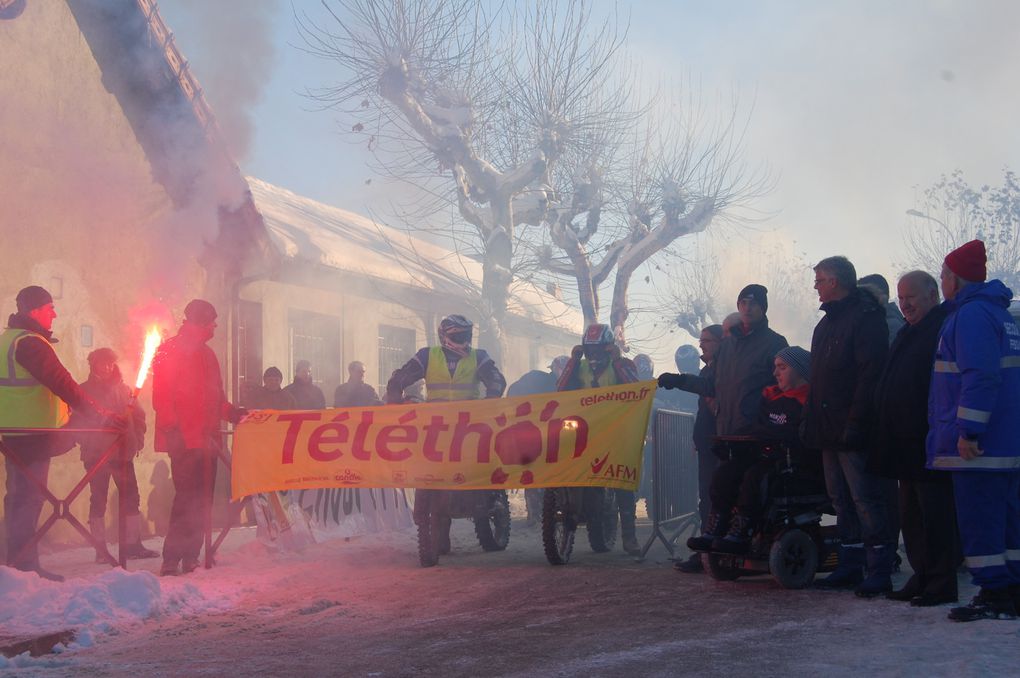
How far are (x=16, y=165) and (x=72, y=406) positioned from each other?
155 inches

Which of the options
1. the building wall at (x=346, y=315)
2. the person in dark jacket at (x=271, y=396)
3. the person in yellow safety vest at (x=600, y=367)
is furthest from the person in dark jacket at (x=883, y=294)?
the building wall at (x=346, y=315)

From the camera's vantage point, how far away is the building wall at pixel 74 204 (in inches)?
456

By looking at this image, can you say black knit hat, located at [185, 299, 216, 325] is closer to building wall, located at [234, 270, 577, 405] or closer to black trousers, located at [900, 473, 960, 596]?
black trousers, located at [900, 473, 960, 596]

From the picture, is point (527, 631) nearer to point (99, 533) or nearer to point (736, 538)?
point (736, 538)

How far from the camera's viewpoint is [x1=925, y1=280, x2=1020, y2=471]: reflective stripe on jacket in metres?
6.35

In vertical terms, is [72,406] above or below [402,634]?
above

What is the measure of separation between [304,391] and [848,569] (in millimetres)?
9657

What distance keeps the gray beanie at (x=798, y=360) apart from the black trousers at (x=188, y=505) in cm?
498

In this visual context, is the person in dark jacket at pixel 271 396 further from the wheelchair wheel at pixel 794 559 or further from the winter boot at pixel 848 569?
the winter boot at pixel 848 569

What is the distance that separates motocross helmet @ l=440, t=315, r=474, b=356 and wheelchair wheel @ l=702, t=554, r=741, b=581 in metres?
3.37

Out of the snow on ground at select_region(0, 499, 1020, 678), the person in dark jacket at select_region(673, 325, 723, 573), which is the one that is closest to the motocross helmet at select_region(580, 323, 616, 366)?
the person in dark jacket at select_region(673, 325, 723, 573)

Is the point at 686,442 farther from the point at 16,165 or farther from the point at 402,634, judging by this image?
the point at 16,165

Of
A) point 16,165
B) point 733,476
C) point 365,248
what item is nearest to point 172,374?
point 16,165

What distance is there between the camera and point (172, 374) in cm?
964
